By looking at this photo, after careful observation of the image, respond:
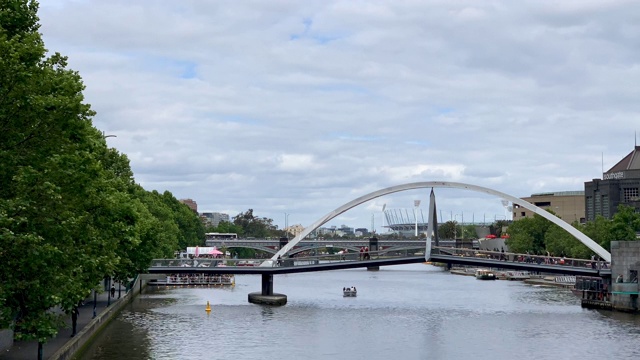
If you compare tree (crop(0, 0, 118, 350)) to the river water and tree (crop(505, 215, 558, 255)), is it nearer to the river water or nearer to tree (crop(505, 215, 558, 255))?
the river water

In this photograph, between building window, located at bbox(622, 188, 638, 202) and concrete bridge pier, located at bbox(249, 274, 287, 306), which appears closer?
concrete bridge pier, located at bbox(249, 274, 287, 306)

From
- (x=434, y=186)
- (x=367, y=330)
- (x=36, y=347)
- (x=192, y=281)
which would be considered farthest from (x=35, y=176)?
(x=192, y=281)

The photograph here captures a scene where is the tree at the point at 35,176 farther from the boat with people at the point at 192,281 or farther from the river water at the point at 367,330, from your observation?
the boat with people at the point at 192,281

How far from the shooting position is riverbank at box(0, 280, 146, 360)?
44312 mm

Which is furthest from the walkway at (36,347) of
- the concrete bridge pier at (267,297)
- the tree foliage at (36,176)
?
the concrete bridge pier at (267,297)

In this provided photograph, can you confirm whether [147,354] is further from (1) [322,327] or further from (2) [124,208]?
(1) [322,327]

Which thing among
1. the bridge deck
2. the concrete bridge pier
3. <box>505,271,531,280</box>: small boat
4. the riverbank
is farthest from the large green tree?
<box>505,271,531,280</box>: small boat

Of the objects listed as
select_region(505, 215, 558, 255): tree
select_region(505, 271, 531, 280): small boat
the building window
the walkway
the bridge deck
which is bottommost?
select_region(505, 271, 531, 280): small boat

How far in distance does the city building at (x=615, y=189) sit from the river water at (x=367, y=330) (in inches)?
2764

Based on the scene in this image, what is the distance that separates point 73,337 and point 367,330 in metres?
25.3

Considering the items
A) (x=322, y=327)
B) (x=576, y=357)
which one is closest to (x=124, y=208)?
(x=322, y=327)

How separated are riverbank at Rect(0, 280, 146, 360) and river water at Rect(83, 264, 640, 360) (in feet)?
3.19

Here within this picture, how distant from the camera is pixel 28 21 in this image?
35.2 metres

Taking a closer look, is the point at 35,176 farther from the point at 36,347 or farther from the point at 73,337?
the point at 73,337
